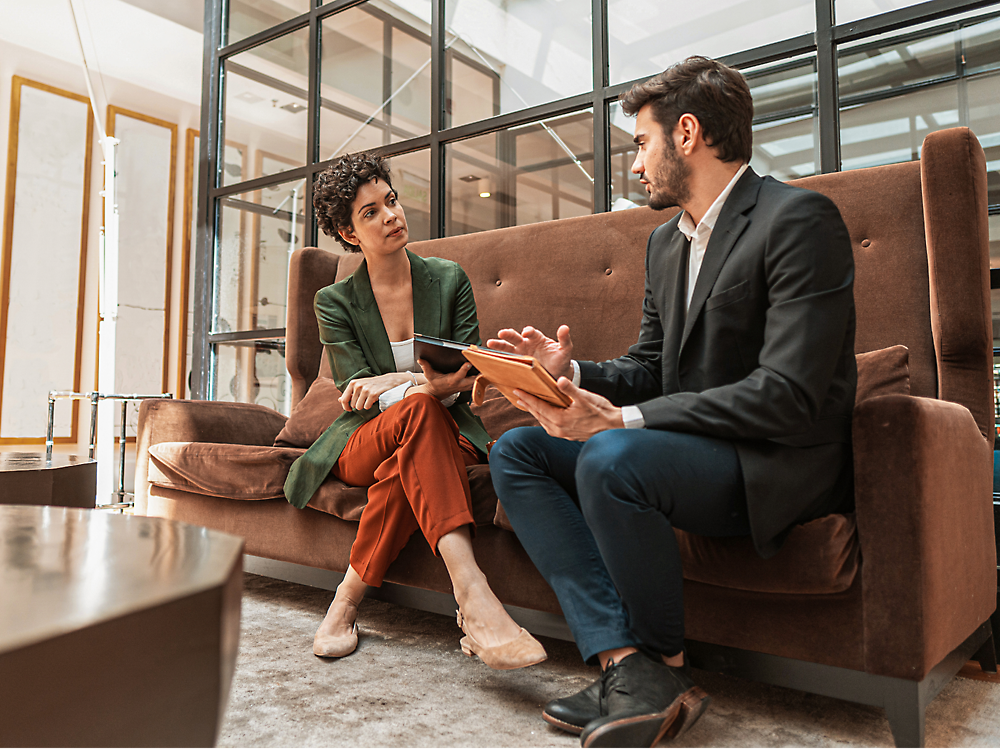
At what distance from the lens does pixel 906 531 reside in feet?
3.41

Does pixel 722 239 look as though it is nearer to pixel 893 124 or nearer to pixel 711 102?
pixel 711 102

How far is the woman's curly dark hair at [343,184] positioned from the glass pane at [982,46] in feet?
5.93

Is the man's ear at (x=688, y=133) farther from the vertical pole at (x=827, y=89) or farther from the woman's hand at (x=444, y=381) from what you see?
the vertical pole at (x=827, y=89)

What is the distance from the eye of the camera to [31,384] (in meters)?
5.79

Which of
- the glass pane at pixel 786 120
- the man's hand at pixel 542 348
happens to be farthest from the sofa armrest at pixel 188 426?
the glass pane at pixel 786 120

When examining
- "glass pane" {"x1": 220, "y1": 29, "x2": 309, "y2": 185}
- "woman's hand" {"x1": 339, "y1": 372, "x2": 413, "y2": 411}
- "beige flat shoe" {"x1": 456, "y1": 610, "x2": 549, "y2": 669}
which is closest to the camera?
"beige flat shoe" {"x1": 456, "y1": 610, "x2": 549, "y2": 669}

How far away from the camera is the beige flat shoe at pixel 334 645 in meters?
1.51

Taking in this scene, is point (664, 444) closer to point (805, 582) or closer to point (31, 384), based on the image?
point (805, 582)

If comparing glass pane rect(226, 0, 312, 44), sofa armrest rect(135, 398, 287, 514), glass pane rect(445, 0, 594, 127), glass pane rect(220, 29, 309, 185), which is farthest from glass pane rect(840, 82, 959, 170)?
glass pane rect(226, 0, 312, 44)

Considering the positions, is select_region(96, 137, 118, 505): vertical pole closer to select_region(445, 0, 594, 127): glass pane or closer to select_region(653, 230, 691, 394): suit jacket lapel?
select_region(445, 0, 594, 127): glass pane

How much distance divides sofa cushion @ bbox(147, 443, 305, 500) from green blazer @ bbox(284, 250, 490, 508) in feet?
0.26

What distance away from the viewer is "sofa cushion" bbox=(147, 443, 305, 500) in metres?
1.90

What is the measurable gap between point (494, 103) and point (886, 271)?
81.1 inches

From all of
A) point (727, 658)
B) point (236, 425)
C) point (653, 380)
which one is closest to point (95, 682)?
point (727, 658)
